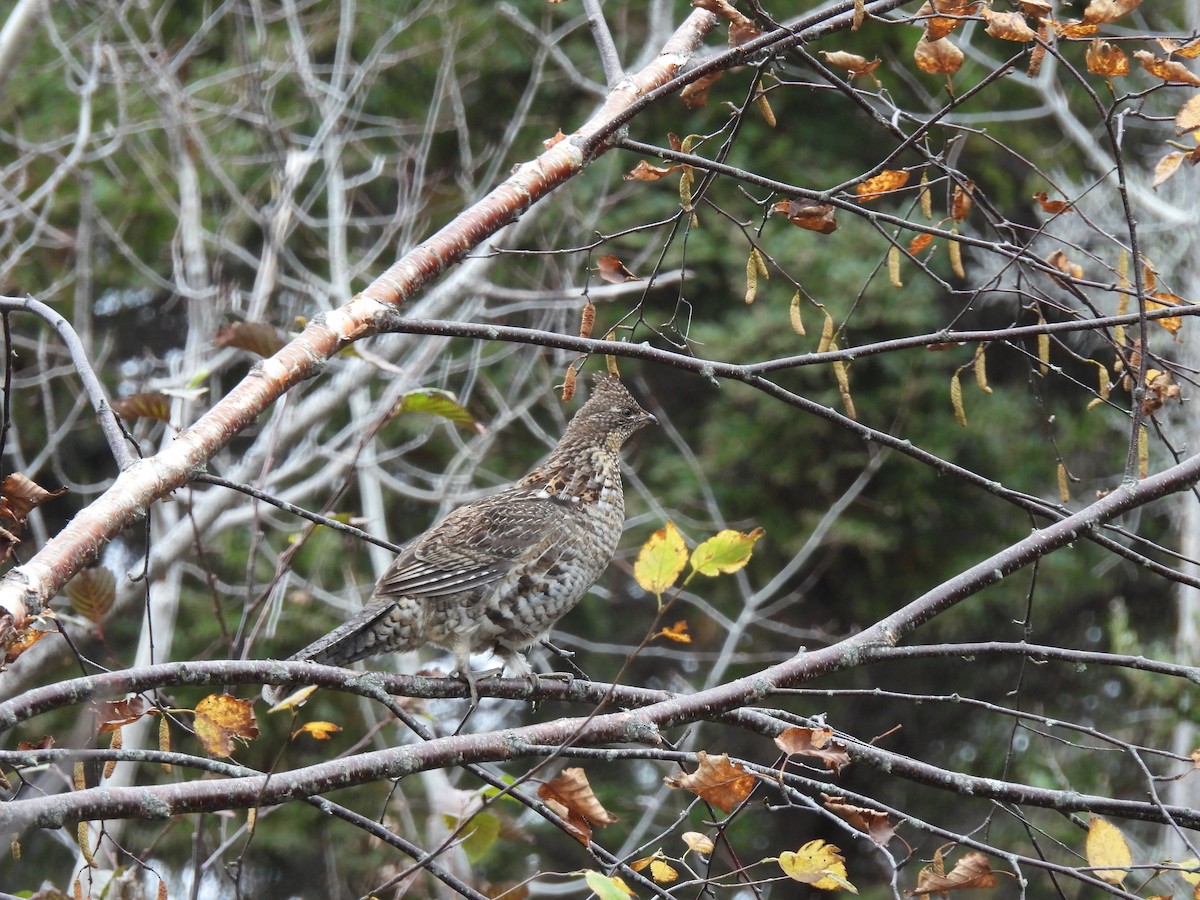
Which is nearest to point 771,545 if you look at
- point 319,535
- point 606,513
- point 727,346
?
point 727,346

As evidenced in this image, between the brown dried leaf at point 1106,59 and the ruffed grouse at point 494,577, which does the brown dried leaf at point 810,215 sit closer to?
the brown dried leaf at point 1106,59

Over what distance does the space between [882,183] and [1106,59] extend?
1.66ft

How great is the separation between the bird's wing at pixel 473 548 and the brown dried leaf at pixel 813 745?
6.36ft

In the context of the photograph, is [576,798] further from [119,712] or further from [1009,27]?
[1009,27]

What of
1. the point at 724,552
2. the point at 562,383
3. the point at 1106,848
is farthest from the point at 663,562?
the point at 562,383

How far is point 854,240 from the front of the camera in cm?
970

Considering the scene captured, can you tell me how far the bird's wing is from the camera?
4039 millimetres

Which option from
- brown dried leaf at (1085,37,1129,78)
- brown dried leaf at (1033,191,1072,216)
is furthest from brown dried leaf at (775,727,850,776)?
brown dried leaf at (1085,37,1129,78)

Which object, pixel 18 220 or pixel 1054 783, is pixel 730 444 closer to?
pixel 1054 783

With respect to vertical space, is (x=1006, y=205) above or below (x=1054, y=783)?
above

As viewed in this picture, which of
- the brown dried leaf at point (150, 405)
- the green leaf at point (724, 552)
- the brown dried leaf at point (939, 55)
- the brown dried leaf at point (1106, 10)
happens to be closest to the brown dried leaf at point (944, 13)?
the brown dried leaf at point (939, 55)

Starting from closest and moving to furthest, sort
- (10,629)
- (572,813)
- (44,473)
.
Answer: (10,629) < (572,813) < (44,473)

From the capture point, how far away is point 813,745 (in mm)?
2225

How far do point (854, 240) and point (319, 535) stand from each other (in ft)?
15.5
